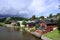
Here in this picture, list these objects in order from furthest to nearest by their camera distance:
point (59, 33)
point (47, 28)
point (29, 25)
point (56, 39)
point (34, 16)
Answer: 1. point (34, 16)
2. point (29, 25)
3. point (47, 28)
4. point (59, 33)
5. point (56, 39)

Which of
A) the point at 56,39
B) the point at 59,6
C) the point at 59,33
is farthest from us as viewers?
the point at 59,6

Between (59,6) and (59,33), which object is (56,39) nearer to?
(59,33)

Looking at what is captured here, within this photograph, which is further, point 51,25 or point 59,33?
point 51,25

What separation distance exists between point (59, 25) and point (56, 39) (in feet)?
19.1

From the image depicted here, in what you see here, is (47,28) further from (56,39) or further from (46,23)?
(56,39)

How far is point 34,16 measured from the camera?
121m

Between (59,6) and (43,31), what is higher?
(59,6)

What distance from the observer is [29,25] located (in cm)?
6375

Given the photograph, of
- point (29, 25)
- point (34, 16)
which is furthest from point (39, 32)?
point (34, 16)

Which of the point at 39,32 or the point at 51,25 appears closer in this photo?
the point at 39,32

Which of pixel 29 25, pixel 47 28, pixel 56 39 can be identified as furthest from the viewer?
pixel 29 25

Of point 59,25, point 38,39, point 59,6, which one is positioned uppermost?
point 59,6

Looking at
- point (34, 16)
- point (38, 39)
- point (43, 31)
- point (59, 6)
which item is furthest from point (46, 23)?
point (34, 16)

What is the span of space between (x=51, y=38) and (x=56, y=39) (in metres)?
1.46
